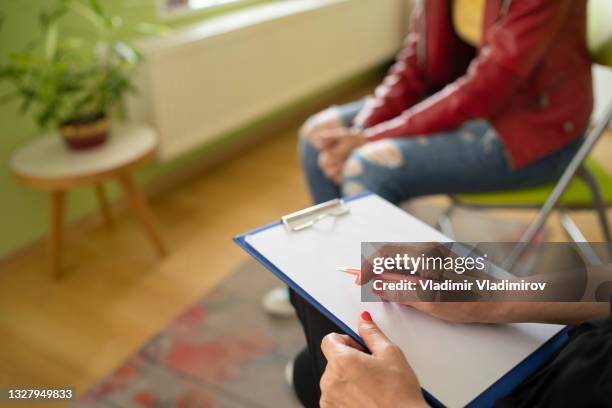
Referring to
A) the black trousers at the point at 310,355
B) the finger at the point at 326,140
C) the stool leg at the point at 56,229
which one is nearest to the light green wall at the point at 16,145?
the stool leg at the point at 56,229

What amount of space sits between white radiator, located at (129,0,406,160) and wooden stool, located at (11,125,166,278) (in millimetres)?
253

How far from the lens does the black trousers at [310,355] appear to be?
2.10 ft

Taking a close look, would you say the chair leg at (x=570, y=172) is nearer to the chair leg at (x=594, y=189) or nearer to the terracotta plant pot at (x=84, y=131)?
the chair leg at (x=594, y=189)

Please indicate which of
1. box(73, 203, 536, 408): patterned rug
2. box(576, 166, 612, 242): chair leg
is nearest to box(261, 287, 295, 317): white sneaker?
box(73, 203, 536, 408): patterned rug

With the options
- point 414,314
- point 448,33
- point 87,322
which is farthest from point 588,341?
point 87,322

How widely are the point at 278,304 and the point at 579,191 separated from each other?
0.86 m

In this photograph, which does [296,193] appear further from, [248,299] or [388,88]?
[388,88]

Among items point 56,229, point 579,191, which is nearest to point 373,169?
point 579,191

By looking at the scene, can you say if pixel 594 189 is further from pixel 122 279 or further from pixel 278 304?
pixel 122 279

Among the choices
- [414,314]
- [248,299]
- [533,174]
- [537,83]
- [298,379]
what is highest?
[537,83]

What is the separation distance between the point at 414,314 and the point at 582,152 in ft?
2.29

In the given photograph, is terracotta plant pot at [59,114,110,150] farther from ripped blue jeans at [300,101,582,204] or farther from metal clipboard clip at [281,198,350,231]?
metal clipboard clip at [281,198,350,231]

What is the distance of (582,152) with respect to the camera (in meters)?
1.02

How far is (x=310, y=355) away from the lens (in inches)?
28.5
